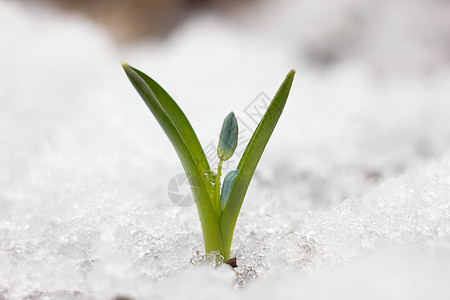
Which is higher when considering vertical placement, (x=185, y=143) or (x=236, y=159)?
(x=236, y=159)

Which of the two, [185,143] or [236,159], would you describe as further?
[236,159]

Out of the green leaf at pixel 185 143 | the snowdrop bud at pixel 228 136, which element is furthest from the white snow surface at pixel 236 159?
the snowdrop bud at pixel 228 136

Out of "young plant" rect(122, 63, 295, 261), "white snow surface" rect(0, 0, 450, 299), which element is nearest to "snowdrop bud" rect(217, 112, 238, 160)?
"young plant" rect(122, 63, 295, 261)

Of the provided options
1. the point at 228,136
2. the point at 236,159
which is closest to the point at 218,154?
the point at 228,136

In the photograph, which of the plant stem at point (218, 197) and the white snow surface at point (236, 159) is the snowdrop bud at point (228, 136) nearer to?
the plant stem at point (218, 197)

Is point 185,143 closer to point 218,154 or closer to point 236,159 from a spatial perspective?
point 218,154

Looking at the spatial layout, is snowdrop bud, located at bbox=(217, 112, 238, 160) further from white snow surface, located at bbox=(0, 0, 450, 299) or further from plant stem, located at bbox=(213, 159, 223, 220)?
white snow surface, located at bbox=(0, 0, 450, 299)

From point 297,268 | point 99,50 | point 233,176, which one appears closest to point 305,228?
point 297,268
